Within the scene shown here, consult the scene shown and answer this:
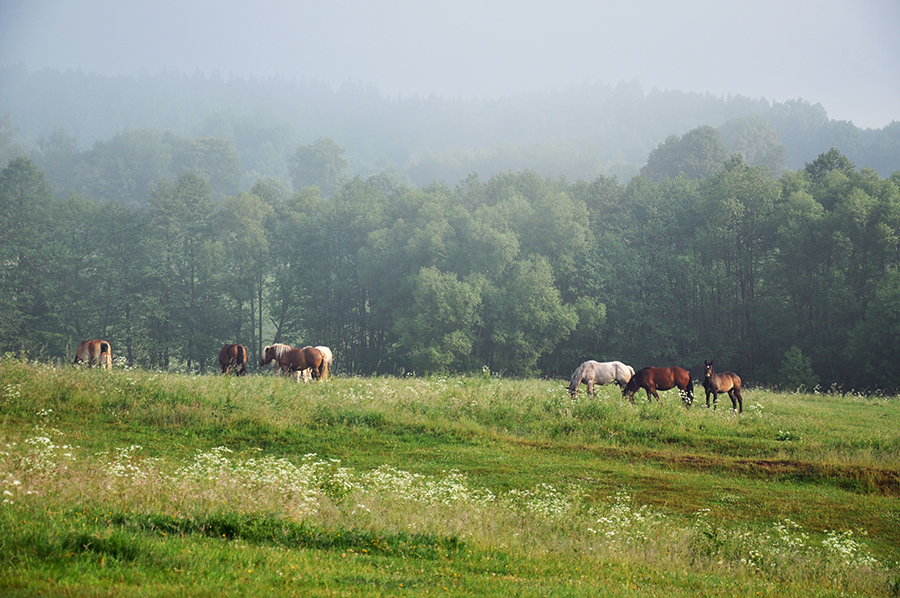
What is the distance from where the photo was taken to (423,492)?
10047 millimetres

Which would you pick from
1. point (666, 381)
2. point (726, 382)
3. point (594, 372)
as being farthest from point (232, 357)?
point (726, 382)

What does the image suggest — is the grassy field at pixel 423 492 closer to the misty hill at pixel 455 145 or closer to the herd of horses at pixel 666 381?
the herd of horses at pixel 666 381

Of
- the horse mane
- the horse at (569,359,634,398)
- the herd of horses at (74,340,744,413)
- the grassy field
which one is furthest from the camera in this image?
the horse at (569,359,634,398)

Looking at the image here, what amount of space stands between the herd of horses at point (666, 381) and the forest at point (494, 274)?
18.8 meters

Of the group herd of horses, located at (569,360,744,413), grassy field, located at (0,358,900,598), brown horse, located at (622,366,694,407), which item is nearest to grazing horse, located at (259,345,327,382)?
grassy field, located at (0,358,900,598)

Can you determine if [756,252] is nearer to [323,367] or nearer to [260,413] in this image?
[323,367]

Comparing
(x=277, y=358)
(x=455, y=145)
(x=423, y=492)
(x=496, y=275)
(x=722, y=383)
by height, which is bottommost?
(x=277, y=358)

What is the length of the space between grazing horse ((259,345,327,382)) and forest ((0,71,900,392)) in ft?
53.3

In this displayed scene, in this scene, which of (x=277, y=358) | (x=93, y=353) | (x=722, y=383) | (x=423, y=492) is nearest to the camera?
(x=423, y=492)

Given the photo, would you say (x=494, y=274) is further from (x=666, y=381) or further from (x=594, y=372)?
(x=666, y=381)

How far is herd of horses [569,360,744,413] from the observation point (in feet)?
71.2

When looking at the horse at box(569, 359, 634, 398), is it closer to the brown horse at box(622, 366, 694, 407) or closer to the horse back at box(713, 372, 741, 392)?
the brown horse at box(622, 366, 694, 407)

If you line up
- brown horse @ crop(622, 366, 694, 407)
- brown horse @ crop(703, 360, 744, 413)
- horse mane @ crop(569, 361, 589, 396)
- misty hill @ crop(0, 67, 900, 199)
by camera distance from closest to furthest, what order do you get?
brown horse @ crop(703, 360, 744, 413) → brown horse @ crop(622, 366, 694, 407) → horse mane @ crop(569, 361, 589, 396) → misty hill @ crop(0, 67, 900, 199)

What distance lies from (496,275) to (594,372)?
24.2m
